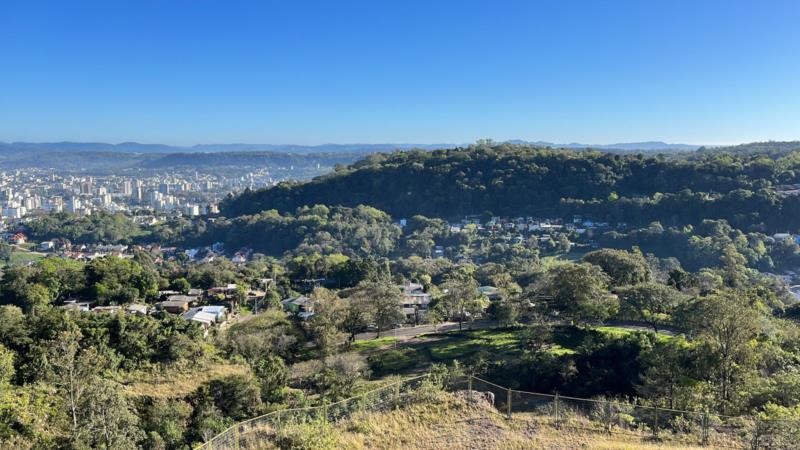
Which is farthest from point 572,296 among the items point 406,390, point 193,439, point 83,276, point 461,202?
point 461,202

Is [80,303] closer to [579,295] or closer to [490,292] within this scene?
[490,292]

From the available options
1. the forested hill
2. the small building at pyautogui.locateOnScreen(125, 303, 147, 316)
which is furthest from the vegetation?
the forested hill

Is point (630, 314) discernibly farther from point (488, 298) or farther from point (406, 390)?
point (406, 390)

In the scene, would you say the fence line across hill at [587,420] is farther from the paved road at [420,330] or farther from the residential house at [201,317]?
the residential house at [201,317]

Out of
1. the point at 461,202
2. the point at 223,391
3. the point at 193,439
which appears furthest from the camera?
the point at 461,202

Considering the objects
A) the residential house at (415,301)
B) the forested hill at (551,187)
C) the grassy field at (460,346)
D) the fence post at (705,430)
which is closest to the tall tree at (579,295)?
the grassy field at (460,346)

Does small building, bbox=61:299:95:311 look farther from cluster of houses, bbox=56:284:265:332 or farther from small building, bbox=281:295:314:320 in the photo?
small building, bbox=281:295:314:320
